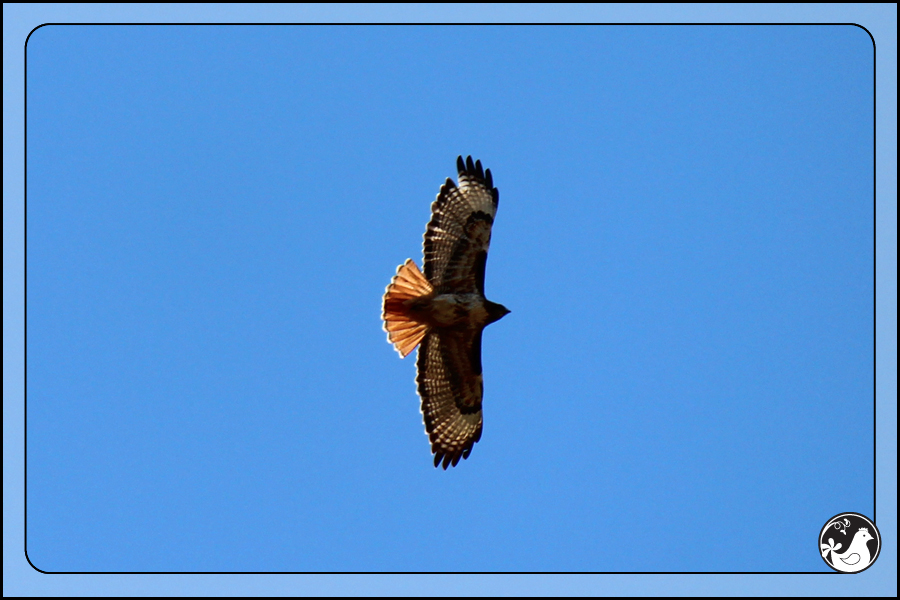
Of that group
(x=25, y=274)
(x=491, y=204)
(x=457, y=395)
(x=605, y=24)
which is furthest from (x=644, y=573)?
(x=25, y=274)

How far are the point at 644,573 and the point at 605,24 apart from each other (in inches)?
180

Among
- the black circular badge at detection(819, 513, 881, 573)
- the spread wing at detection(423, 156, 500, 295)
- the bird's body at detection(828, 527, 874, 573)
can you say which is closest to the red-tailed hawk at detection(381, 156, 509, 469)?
the spread wing at detection(423, 156, 500, 295)

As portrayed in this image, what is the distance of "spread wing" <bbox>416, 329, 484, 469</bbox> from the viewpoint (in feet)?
29.1

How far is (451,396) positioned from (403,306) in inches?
51.6

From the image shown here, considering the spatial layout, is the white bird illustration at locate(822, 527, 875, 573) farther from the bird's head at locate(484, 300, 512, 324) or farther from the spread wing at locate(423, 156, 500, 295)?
the spread wing at locate(423, 156, 500, 295)

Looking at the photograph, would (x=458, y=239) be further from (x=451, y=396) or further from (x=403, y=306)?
(x=451, y=396)

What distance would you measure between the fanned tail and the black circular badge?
385 cm

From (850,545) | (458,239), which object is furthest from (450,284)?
(850,545)

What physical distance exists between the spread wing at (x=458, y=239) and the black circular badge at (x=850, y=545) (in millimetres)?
3545

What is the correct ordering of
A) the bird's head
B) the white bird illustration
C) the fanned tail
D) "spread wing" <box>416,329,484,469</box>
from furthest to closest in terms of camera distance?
"spread wing" <box>416,329,484,469</box>, the bird's head, the fanned tail, the white bird illustration

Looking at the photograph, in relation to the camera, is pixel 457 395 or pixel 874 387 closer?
pixel 874 387

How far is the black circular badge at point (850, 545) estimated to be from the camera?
7.37 m

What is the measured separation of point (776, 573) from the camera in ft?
23.2

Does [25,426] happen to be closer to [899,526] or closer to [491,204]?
[491,204]
